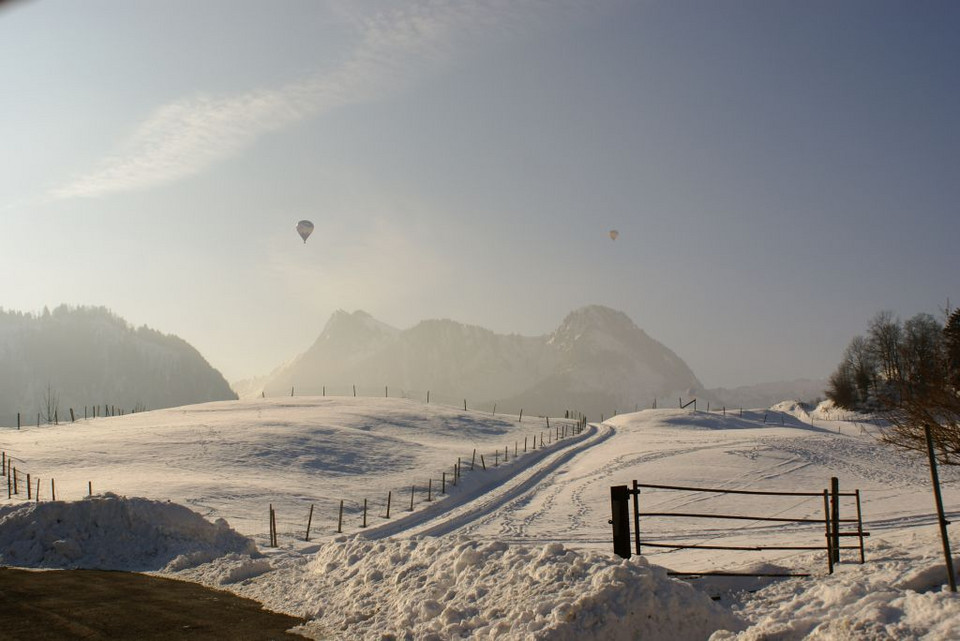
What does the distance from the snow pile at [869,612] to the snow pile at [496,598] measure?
1122 millimetres

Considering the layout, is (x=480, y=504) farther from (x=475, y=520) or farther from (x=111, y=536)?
(x=111, y=536)

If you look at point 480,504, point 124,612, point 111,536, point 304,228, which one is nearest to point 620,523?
point 124,612

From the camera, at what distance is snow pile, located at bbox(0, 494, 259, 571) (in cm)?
1911

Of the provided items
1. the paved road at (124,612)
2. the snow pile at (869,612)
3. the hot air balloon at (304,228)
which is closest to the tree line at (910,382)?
the snow pile at (869,612)

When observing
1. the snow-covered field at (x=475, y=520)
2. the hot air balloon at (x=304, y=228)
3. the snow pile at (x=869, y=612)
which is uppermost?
the hot air balloon at (x=304, y=228)

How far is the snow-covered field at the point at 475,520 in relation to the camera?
10.8 metres

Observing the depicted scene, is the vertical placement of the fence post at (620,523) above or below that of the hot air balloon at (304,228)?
below

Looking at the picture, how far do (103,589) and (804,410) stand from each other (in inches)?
4554

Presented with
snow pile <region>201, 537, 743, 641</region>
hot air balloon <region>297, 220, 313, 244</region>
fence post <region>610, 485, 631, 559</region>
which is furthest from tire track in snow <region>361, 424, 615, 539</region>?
hot air balloon <region>297, 220, 313, 244</region>

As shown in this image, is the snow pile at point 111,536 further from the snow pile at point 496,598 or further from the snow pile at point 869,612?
the snow pile at point 869,612

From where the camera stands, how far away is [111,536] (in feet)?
67.1

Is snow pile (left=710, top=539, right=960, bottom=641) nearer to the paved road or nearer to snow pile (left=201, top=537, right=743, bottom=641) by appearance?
snow pile (left=201, top=537, right=743, bottom=641)

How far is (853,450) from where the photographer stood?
55.3 m

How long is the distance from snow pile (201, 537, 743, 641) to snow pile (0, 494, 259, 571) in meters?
6.34
